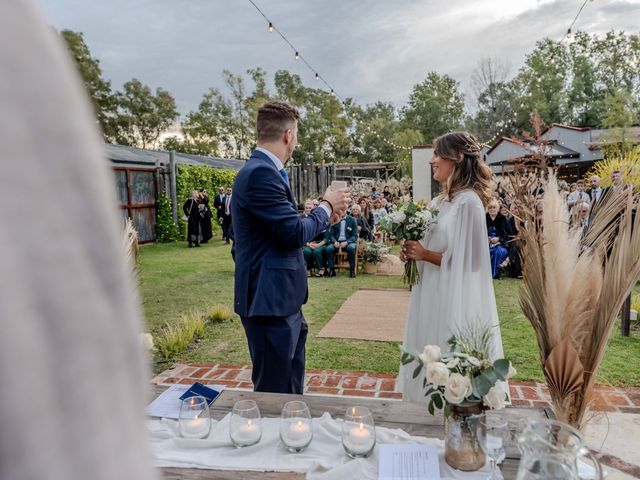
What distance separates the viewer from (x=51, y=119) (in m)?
0.20

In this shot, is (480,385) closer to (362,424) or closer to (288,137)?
(362,424)

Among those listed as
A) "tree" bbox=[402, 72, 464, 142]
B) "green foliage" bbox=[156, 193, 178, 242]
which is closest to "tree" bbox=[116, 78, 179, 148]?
"green foliage" bbox=[156, 193, 178, 242]

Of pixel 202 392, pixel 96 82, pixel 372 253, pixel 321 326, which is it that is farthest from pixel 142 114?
pixel 202 392

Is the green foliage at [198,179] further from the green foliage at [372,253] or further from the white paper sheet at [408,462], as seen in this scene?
the white paper sheet at [408,462]

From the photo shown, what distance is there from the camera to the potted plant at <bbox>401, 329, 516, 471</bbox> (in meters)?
1.54

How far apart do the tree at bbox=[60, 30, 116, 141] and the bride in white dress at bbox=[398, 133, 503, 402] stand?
2712 cm

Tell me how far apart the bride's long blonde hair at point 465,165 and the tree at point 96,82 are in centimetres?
2706

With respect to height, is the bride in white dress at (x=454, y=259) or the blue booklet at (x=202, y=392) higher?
the bride in white dress at (x=454, y=259)

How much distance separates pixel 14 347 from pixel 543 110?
53.1 m

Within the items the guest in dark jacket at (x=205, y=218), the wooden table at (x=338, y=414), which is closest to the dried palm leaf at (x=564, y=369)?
the wooden table at (x=338, y=414)

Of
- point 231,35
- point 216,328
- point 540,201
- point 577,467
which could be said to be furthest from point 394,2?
point 577,467

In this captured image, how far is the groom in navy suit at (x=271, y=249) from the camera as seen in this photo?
102 inches

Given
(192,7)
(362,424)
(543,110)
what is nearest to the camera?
(362,424)

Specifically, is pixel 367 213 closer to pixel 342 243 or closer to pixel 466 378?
pixel 342 243
